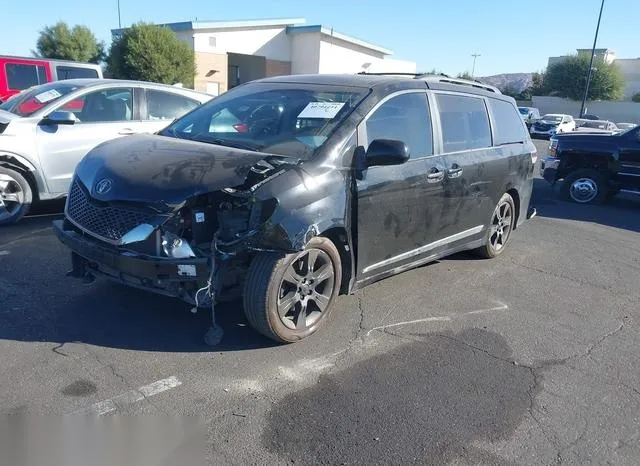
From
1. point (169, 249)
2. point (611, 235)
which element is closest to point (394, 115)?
Result: point (169, 249)

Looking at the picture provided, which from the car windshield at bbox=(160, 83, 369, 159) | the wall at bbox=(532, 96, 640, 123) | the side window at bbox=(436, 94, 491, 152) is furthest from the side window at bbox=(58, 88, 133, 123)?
the wall at bbox=(532, 96, 640, 123)

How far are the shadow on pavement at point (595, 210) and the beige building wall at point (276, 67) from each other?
93.5ft

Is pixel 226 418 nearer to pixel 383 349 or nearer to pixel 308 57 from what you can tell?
pixel 383 349

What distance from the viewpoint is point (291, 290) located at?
379 cm

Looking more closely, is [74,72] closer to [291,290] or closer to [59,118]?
[59,118]

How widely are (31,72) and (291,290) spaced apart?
12545mm

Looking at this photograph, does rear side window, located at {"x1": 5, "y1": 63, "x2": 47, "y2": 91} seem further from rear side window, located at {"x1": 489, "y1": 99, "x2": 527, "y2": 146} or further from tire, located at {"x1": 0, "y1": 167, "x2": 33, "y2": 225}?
rear side window, located at {"x1": 489, "y1": 99, "x2": 527, "y2": 146}

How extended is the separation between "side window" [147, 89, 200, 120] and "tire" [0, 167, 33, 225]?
1.95m

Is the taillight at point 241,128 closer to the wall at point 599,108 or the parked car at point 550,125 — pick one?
the parked car at point 550,125

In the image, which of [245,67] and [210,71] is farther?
[245,67]

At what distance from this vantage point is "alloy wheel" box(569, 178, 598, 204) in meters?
10.8

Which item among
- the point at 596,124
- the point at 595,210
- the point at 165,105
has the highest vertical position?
the point at 165,105

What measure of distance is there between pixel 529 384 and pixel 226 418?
2.00 meters

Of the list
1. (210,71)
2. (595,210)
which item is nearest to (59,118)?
(595,210)
